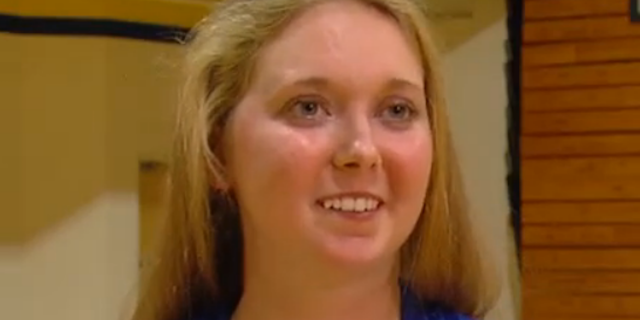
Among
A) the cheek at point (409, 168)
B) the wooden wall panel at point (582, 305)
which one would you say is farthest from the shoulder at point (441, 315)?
the wooden wall panel at point (582, 305)

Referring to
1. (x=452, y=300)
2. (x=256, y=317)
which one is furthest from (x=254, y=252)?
(x=452, y=300)

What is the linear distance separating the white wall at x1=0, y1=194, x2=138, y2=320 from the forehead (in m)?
1.21

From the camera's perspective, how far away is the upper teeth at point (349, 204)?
2.27 feet

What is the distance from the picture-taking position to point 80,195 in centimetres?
191

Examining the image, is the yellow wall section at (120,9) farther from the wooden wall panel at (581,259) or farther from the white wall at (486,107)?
the wooden wall panel at (581,259)

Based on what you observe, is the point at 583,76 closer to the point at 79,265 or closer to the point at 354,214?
the point at 79,265

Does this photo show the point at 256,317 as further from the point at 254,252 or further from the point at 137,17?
the point at 137,17

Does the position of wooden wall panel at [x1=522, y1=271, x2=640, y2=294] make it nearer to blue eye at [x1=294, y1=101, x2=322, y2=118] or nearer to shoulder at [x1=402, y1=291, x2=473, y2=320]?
shoulder at [x1=402, y1=291, x2=473, y2=320]

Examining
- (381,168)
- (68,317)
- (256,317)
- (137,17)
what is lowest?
(68,317)

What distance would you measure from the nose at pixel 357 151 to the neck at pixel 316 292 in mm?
71

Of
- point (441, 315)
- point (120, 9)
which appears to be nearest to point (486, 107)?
point (120, 9)

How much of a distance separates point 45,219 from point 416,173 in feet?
4.27

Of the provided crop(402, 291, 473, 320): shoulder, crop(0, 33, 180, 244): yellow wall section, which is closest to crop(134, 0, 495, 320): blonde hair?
crop(402, 291, 473, 320): shoulder

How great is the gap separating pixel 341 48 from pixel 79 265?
1295 millimetres
